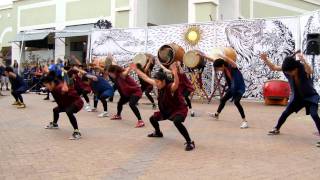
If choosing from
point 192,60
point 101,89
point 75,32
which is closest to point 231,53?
point 192,60

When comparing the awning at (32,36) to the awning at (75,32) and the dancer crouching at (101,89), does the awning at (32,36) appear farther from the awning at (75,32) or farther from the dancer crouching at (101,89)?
the dancer crouching at (101,89)

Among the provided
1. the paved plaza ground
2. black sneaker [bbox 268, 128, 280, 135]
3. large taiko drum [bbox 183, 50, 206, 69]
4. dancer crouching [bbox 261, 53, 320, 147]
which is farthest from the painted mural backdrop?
dancer crouching [bbox 261, 53, 320, 147]

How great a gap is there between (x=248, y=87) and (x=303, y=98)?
25.3 feet

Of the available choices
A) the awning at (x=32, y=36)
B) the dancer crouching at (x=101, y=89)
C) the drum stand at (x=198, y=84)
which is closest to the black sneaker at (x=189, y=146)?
the dancer crouching at (x=101, y=89)

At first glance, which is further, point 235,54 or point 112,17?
point 112,17

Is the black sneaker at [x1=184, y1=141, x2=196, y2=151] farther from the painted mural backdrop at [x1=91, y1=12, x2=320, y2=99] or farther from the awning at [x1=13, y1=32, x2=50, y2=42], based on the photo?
the awning at [x1=13, y1=32, x2=50, y2=42]

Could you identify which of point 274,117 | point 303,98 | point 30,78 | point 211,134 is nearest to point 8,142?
point 211,134

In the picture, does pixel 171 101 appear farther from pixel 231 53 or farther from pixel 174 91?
pixel 231 53

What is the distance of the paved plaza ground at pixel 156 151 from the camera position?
20.1ft

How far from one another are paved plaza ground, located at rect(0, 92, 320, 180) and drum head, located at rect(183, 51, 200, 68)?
11.7 ft

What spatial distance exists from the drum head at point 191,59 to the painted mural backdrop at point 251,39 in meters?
1.69

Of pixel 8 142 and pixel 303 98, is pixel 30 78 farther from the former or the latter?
pixel 303 98

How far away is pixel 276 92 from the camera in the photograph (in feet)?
48.6

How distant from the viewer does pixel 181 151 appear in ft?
24.8
